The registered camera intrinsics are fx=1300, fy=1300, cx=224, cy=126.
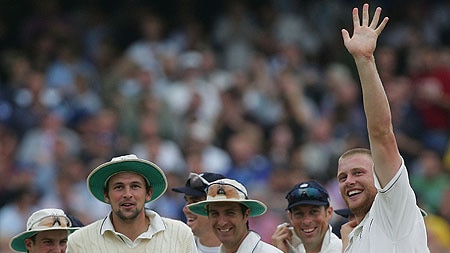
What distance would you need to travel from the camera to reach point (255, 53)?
17.6m

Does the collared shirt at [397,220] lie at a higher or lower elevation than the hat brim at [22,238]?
lower

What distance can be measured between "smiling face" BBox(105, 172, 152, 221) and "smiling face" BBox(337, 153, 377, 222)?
1266 millimetres

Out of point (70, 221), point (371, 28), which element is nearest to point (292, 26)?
point (70, 221)

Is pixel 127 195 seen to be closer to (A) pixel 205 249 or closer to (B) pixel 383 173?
(A) pixel 205 249

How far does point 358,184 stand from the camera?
7891 mm

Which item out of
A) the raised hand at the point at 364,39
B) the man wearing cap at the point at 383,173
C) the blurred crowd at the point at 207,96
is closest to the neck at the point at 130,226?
the man wearing cap at the point at 383,173

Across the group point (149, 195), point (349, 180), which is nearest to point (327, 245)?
point (349, 180)

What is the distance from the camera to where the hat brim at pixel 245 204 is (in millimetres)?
8602

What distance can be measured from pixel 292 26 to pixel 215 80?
1.94 metres

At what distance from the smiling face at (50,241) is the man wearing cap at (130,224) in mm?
764

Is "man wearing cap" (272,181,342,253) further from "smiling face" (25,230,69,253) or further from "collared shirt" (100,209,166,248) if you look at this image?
"smiling face" (25,230,69,253)

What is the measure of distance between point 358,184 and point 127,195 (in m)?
1.44

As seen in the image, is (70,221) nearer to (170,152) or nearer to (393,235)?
(393,235)

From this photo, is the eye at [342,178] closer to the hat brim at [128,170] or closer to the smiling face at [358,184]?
the smiling face at [358,184]
